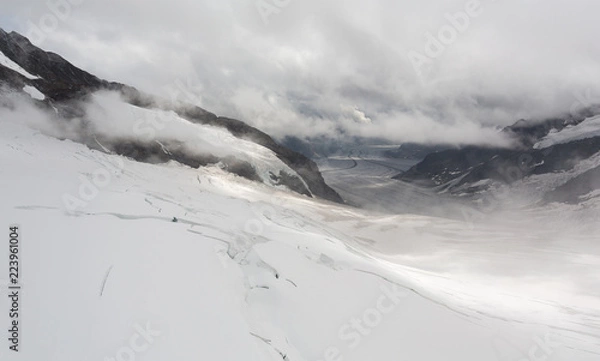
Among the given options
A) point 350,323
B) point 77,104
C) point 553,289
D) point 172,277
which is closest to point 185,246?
point 172,277

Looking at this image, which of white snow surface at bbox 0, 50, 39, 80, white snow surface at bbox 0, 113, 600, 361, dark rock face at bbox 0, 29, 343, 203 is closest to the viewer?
white snow surface at bbox 0, 113, 600, 361

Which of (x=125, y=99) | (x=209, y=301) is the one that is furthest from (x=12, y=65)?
(x=209, y=301)

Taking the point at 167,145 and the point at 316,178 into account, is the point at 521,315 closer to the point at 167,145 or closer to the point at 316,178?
the point at 167,145

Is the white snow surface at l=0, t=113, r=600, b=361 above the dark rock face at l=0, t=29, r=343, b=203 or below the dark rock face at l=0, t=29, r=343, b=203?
below

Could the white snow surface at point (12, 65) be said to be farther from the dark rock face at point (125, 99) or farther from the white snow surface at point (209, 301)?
the white snow surface at point (209, 301)

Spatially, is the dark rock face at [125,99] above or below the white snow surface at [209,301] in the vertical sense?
above

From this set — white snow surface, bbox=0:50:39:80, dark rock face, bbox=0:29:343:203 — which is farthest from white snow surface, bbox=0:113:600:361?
white snow surface, bbox=0:50:39:80

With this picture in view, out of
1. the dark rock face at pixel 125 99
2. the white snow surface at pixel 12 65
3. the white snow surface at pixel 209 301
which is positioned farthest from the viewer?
the white snow surface at pixel 12 65

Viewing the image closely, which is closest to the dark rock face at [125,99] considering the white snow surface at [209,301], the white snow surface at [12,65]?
the white snow surface at [12,65]

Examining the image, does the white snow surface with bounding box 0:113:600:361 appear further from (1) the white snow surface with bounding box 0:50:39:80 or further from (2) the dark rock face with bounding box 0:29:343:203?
(1) the white snow surface with bounding box 0:50:39:80
